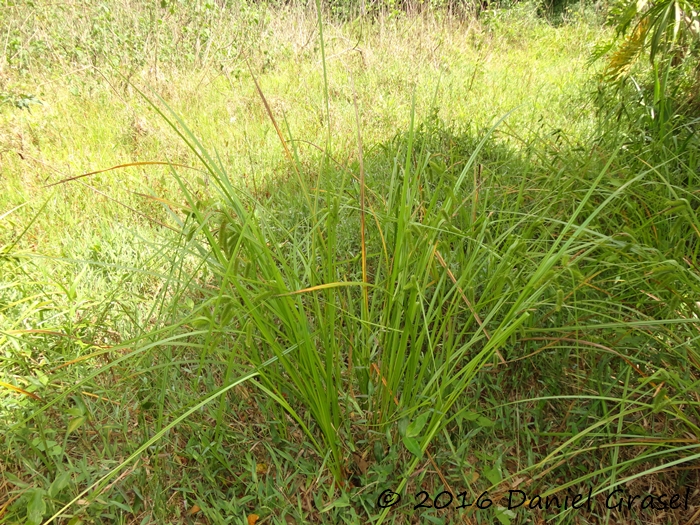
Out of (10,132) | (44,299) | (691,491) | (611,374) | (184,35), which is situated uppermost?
(184,35)

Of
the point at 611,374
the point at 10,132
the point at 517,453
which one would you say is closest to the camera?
the point at 517,453

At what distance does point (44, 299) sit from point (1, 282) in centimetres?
21

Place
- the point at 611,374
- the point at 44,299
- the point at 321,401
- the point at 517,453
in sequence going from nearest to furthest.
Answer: the point at 321,401 < the point at 517,453 < the point at 611,374 < the point at 44,299

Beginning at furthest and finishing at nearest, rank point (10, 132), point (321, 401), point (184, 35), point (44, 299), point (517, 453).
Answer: point (184, 35) < point (10, 132) < point (44, 299) < point (517, 453) < point (321, 401)

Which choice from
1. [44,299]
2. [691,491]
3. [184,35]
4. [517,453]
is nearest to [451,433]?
[517,453]

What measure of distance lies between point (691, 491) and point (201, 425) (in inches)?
55.1

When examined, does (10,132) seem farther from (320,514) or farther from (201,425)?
(320,514)

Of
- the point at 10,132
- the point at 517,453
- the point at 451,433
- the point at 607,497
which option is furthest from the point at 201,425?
the point at 10,132

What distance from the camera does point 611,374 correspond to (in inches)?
58.8

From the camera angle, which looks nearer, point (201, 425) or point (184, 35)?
point (201, 425)

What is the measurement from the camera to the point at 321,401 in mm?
1186

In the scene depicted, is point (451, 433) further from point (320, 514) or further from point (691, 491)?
point (691, 491)

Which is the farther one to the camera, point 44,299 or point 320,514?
point 44,299

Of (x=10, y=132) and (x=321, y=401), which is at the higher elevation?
(x=10, y=132)
